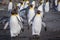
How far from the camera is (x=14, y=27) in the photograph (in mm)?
10859

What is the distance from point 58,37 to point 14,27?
85.8 inches

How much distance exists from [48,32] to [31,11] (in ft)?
5.44

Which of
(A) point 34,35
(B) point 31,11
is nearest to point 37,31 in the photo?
(A) point 34,35

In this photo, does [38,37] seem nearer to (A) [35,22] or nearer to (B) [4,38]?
(A) [35,22]

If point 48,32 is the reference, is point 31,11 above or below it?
above

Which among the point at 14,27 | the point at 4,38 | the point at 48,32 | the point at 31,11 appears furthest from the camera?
the point at 31,11

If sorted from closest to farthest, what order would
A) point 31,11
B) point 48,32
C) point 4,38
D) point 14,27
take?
point 14,27 < point 4,38 < point 48,32 < point 31,11

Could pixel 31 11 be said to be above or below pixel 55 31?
above

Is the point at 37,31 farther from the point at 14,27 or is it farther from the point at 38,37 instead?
the point at 14,27

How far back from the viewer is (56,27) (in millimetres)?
14758

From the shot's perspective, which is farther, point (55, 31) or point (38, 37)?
point (55, 31)

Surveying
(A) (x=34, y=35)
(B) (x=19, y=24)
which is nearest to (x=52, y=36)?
(A) (x=34, y=35)

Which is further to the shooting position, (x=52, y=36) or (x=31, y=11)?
(x=31, y=11)

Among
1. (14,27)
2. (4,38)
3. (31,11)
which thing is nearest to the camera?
(14,27)
